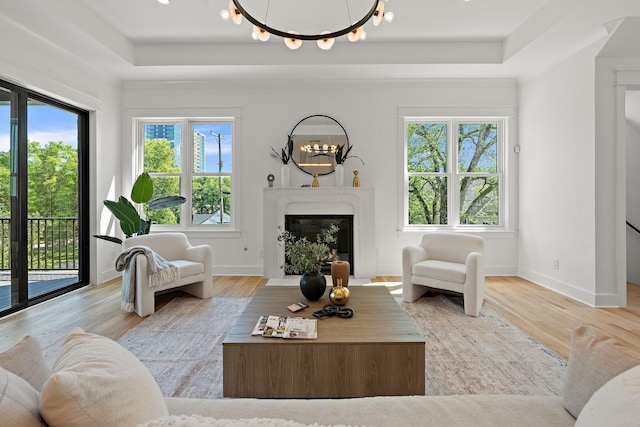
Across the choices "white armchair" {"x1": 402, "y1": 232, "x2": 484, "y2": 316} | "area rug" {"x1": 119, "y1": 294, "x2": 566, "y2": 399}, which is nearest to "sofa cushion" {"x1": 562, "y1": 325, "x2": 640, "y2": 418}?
"area rug" {"x1": 119, "y1": 294, "x2": 566, "y2": 399}

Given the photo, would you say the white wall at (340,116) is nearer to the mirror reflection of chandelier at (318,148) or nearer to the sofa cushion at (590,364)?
the mirror reflection of chandelier at (318,148)

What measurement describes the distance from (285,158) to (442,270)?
274 cm

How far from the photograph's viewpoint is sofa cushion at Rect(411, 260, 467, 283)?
349 cm

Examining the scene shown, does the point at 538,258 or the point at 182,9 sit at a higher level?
the point at 182,9

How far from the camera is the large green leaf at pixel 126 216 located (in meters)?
4.35

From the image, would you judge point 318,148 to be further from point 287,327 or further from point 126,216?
point 287,327

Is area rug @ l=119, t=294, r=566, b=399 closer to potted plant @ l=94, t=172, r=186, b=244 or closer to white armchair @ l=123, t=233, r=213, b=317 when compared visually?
white armchair @ l=123, t=233, r=213, b=317

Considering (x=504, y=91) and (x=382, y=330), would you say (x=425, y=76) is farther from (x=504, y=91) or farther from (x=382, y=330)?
(x=382, y=330)

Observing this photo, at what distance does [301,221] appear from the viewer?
5.20m

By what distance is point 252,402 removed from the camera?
3.96 feet

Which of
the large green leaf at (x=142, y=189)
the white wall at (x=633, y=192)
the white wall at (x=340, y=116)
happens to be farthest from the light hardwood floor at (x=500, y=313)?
the large green leaf at (x=142, y=189)

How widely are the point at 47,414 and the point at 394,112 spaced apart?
514cm

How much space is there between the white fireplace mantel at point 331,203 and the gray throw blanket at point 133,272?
1712 millimetres

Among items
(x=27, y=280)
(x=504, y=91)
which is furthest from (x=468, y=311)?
(x=27, y=280)
